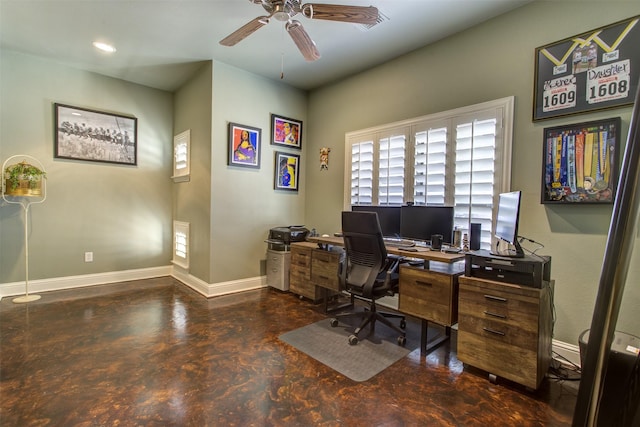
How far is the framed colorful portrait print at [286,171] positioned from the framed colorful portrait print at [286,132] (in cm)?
16

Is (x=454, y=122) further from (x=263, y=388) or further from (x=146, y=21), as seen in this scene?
(x=146, y=21)

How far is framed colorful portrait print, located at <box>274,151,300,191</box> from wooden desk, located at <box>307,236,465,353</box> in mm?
2181

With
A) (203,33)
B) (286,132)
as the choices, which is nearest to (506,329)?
(286,132)

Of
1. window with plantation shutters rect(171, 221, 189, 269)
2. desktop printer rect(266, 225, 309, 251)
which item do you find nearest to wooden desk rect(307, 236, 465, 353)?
desktop printer rect(266, 225, 309, 251)

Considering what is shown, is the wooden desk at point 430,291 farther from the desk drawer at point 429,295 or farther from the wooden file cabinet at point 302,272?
the wooden file cabinet at point 302,272

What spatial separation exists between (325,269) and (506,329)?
1.76m

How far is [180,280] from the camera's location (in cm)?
445

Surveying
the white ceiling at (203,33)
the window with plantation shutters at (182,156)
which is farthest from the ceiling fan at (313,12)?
the window with plantation shutters at (182,156)

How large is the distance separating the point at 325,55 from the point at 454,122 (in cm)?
164

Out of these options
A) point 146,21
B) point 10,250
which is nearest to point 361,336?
point 146,21

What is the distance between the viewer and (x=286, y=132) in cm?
437

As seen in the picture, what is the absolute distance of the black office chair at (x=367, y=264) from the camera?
2.55 m

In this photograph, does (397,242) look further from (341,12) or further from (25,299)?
(25,299)

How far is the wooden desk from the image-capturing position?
7.43 feet
